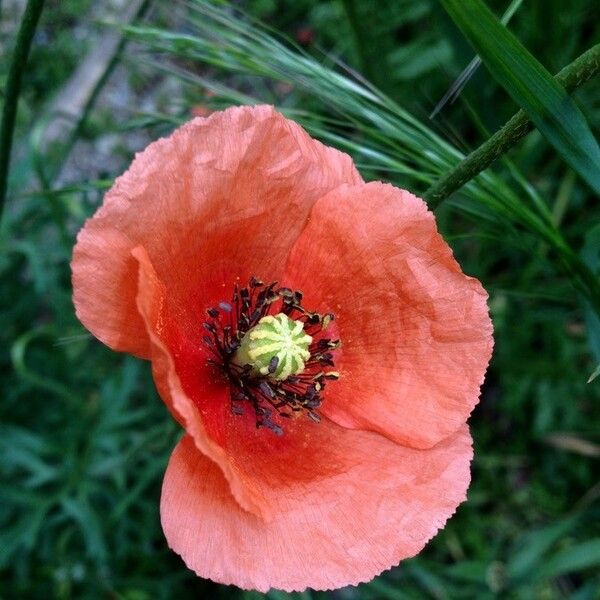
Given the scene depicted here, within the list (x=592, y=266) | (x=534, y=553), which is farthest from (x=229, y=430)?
(x=534, y=553)

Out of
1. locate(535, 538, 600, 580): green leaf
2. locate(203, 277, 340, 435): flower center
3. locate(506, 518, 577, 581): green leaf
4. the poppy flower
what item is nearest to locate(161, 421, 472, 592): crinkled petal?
the poppy flower

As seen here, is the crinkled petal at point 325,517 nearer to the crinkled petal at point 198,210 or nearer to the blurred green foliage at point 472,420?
the crinkled petal at point 198,210

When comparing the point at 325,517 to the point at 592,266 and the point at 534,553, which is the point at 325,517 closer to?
the point at 592,266

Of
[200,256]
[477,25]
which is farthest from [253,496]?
[477,25]

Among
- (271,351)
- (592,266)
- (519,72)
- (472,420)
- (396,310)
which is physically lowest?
(472,420)

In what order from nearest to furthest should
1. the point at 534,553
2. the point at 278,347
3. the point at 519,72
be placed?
1. the point at 519,72
2. the point at 278,347
3. the point at 534,553

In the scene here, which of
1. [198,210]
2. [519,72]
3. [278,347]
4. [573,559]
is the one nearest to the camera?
[519,72]

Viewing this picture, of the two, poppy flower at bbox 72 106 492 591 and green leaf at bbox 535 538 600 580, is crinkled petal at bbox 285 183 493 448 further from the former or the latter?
green leaf at bbox 535 538 600 580
